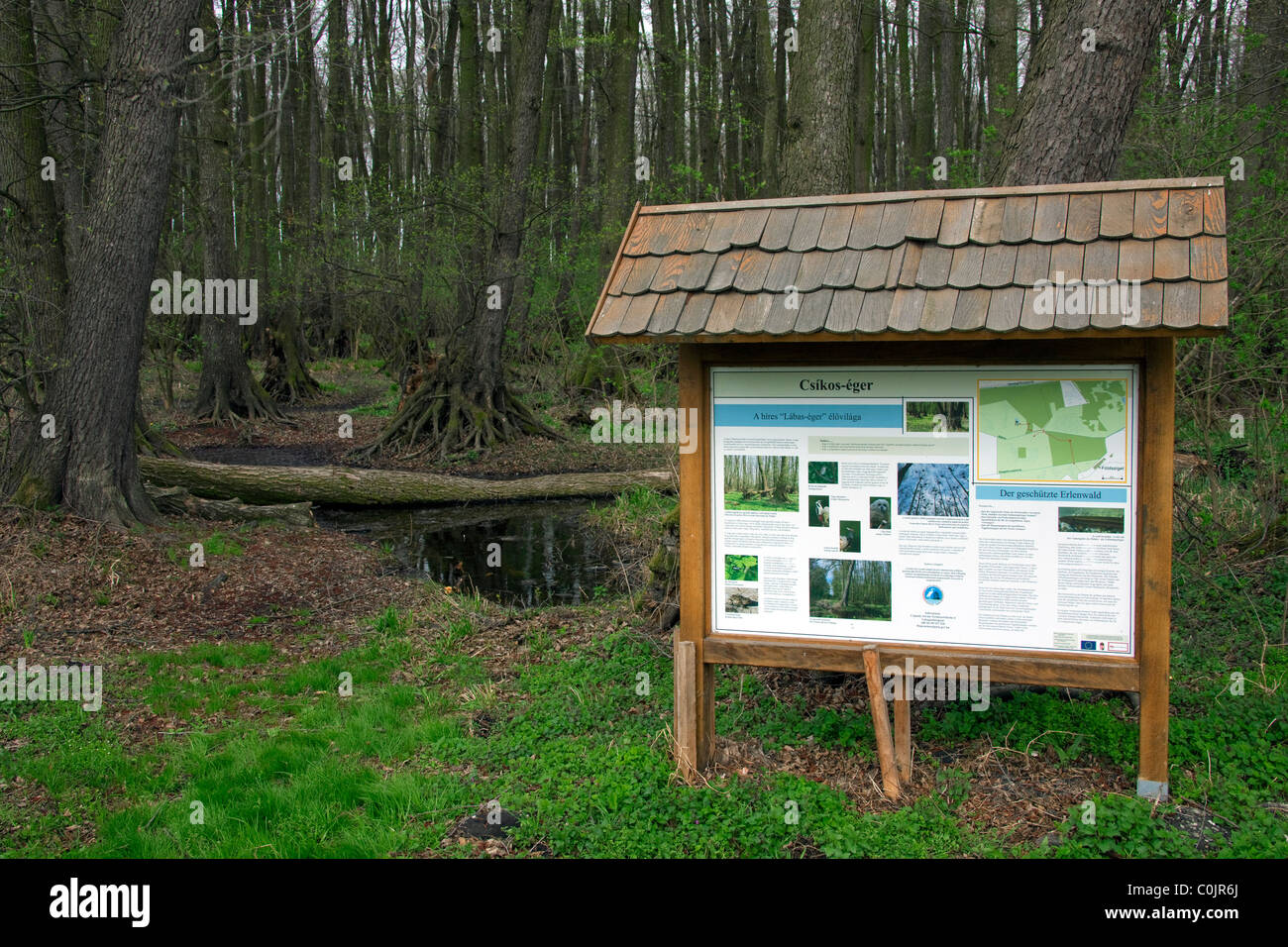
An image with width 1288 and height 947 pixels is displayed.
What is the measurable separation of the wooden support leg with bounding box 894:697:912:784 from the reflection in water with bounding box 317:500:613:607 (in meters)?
4.83

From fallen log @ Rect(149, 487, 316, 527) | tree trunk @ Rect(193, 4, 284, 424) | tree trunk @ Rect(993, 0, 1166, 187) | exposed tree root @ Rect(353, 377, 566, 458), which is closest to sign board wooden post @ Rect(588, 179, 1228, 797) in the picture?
tree trunk @ Rect(993, 0, 1166, 187)

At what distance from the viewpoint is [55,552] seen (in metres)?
8.09

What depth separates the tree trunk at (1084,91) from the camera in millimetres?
5805

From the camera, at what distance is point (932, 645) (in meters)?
4.38

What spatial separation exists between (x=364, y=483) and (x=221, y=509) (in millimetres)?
2756

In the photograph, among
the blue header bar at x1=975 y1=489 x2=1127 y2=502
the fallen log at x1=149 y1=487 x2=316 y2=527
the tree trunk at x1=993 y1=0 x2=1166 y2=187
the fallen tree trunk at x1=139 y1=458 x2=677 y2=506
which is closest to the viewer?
the blue header bar at x1=975 y1=489 x2=1127 y2=502

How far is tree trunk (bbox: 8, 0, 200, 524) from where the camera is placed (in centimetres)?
886

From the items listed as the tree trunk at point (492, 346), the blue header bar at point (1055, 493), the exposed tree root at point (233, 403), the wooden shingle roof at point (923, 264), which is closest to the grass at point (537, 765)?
the blue header bar at point (1055, 493)

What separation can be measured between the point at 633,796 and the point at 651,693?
1.50 meters

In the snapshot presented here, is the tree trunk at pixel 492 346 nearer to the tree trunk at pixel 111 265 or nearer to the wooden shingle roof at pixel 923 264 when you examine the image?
the tree trunk at pixel 111 265

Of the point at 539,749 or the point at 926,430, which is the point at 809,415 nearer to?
the point at 926,430

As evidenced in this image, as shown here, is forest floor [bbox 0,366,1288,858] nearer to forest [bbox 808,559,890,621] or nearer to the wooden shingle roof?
forest [bbox 808,559,890,621]

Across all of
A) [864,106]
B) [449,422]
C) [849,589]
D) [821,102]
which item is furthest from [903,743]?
[864,106]

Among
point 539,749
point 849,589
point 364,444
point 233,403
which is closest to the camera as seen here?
point 849,589
